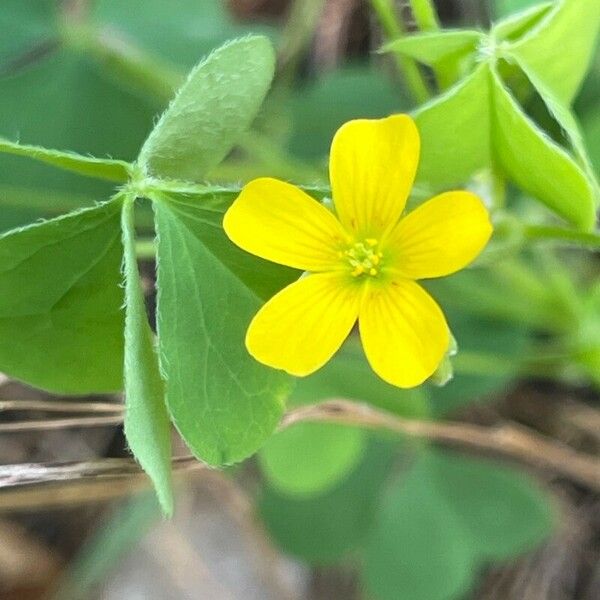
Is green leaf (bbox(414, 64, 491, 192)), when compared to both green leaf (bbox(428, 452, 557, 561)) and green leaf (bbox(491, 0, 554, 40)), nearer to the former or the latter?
green leaf (bbox(491, 0, 554, 40))

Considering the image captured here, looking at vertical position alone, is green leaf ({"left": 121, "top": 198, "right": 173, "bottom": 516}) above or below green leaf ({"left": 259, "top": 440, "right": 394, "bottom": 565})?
below

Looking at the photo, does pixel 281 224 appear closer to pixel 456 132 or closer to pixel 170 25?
pixel 456 132

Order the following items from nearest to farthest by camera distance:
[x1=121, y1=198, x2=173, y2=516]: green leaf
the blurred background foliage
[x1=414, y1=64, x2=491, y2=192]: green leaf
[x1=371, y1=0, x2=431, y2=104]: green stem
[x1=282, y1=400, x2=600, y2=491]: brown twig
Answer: [x1=121, y1=198, x2=173, y2=516]: green leaf, [x1=414, y1=64, x2=491, y2=192]: green leaf, [x1=371, y1=0, x2=431, y2=104]: green stem, [x1=282, y1=400, x2=600, y2=491]: brown twig, the blurred background foliage

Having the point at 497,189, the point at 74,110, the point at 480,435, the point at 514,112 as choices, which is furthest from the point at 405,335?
the point at 74,110

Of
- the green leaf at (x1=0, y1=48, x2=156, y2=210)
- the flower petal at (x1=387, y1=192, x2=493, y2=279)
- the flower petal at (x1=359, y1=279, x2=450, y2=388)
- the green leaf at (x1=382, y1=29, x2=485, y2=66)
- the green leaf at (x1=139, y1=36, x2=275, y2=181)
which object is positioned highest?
the green leaf at (x1=0, y1=48, x2=156, y2=210)

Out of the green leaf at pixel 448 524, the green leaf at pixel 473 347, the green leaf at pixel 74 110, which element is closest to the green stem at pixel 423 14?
the green leaf at pixel 473 347

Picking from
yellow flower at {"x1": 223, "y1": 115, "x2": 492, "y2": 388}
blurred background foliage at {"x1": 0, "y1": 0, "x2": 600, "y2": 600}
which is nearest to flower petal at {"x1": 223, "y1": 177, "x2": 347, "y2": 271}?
yellow flower at {"x1": 223, "y1": 115, "x2": 492, "y2": 388}
